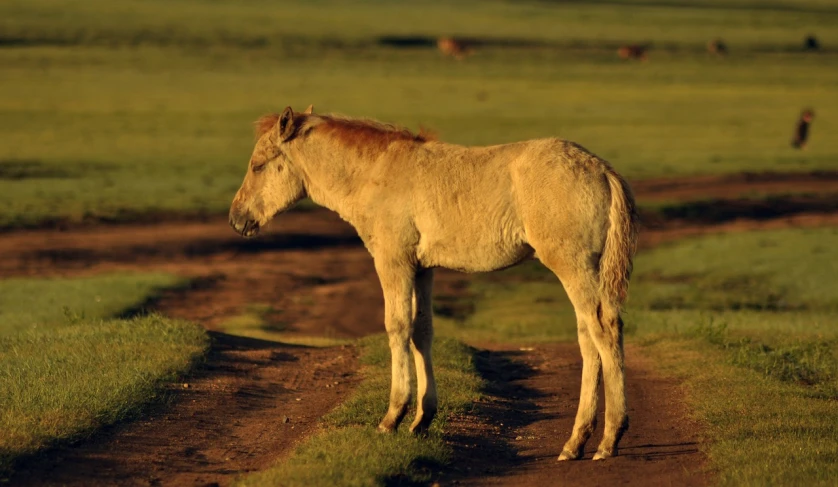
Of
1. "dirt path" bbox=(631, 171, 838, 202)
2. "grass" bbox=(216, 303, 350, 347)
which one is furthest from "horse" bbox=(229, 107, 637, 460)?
"dirt path" bbox=(631, 171, 838, 202)

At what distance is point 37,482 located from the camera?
789cm

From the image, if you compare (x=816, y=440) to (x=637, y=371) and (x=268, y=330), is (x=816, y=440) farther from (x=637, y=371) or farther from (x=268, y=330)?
(x=268, y=330)

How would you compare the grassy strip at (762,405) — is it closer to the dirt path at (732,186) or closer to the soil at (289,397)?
the soil at (289,397)

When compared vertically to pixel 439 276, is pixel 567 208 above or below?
above

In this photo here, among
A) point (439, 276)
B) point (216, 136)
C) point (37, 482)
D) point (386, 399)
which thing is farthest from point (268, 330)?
point (216, 136)

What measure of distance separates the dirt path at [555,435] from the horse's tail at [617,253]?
117cm

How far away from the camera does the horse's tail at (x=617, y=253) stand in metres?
8.66

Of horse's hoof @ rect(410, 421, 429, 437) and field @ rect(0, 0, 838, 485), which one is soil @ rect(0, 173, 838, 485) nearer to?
field @ rect(0, 0, 838, 485)

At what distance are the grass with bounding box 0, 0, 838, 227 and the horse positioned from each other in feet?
57.2

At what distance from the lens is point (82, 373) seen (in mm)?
10852

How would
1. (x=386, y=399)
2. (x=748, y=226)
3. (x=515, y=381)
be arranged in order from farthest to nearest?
(x=748, y=226)
(x=515, y=381)
(x=386, y=399)

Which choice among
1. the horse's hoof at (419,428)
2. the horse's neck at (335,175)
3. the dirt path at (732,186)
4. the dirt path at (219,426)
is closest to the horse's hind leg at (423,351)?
the horse's hoof at (419,428)

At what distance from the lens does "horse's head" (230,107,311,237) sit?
33.3 ft

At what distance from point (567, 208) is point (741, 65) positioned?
208 ft
